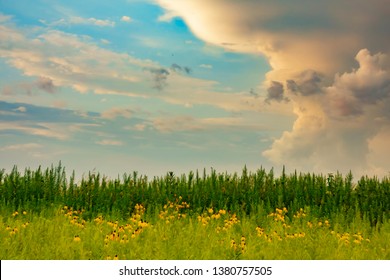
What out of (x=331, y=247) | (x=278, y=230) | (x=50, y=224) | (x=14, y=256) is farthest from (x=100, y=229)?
(x=331, y=247)

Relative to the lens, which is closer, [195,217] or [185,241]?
[185,241]

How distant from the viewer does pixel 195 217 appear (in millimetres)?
14664

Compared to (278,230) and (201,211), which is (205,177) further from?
(278,230)

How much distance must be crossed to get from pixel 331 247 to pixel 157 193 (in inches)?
267

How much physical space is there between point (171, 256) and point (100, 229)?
2.87m

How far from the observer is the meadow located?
10344mm

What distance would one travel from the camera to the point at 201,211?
15.7 m

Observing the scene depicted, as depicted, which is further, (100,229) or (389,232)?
(389,232)

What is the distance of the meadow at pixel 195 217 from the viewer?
1034cm

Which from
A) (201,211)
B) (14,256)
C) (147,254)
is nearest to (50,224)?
(14,256)

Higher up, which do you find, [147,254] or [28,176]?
[28,176]
